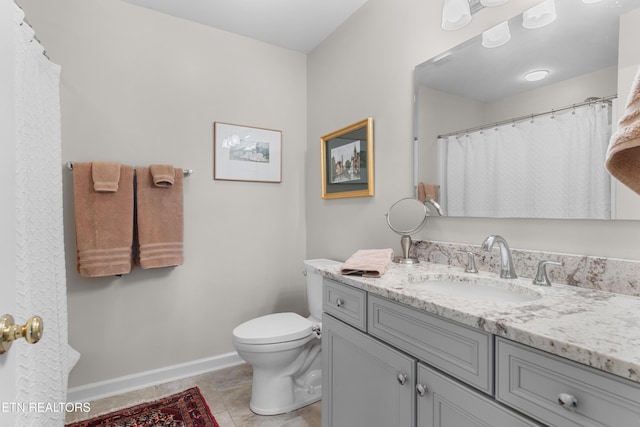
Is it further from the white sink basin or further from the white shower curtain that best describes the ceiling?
the white sink basin

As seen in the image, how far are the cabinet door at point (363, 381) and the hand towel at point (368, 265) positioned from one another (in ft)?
0.75

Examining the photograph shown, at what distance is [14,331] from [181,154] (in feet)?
5.96

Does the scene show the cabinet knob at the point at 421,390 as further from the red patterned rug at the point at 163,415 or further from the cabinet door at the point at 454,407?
the red patterned rug at the point at 163,415

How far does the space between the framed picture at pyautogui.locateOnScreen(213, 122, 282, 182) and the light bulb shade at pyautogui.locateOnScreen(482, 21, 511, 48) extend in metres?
1.61

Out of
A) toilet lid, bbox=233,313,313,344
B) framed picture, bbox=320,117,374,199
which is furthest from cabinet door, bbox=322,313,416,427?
framed picture, bbox=320,117,374,199

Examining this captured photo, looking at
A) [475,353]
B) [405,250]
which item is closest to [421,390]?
[475,353]

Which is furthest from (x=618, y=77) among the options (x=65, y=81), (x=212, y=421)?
(x=65, y=81)

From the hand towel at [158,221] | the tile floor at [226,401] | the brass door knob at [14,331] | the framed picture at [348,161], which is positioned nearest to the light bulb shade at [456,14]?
the framed picture at [348,161]

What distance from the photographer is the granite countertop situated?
1.92 feet

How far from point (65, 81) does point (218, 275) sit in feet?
5.01

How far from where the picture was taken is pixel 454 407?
85 cm

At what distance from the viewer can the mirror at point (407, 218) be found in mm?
1581

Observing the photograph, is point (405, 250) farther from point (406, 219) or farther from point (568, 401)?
point (568, 401)

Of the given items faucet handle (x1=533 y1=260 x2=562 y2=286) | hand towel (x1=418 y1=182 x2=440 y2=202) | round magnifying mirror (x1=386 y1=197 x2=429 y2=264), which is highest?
hand towel (x1=418 y1=182 x2=440 y2=202)
